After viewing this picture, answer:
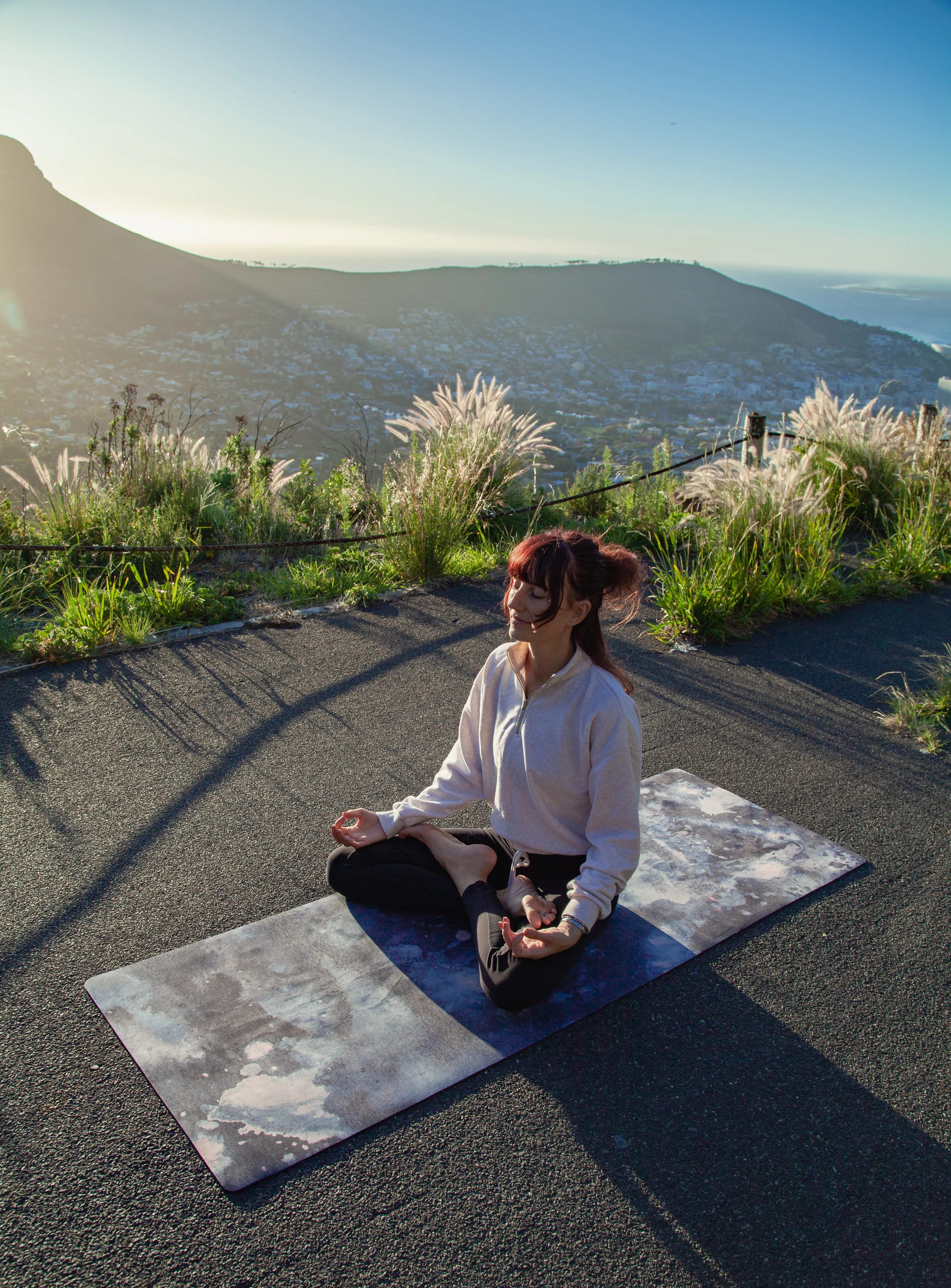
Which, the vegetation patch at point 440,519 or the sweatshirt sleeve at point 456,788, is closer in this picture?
the sweatshirt sleeve at point 456,788

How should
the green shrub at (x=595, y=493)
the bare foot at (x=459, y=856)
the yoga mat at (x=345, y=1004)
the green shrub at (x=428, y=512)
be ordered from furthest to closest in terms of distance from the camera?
the green shrub at (x=595, y=493) → the green shrub at (x=428, y=512) → the bare foot at (x=459, y=856) → the yoga mat at (x=345, y=1004)

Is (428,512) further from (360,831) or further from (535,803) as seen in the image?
(535,803)

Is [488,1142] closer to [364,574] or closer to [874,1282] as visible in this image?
[874,1282]

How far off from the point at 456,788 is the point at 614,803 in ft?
1.85

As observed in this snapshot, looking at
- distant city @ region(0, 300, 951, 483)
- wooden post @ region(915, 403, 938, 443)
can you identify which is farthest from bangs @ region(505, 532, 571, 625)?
wooden post @ region(915, 403, 938, 443)

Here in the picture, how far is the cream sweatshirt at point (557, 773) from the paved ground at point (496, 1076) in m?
0.44

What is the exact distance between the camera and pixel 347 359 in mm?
20812

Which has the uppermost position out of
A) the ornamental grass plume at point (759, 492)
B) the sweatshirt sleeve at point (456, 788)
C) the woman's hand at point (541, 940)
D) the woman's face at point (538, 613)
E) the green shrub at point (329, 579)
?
the woman's face at point (538, 613)

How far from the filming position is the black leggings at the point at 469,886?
2.09 m

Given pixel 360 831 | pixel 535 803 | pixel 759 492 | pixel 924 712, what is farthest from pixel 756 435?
pixel 360 831

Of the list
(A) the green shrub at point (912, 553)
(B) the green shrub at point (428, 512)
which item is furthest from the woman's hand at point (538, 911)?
(A) the green shrub at point (912, 553)

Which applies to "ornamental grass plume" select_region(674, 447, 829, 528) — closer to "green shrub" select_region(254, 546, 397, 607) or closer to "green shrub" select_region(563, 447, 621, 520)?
"green shrub" select_region(563, 447, 621, 520)

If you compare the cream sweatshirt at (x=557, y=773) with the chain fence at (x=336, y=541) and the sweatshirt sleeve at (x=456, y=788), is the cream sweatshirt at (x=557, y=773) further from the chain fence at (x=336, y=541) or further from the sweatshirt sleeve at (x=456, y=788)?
the chain fence at (x=336, y=541)

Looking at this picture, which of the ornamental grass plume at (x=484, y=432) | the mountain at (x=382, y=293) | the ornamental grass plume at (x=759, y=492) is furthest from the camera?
the mountain at (x=382, y=293)
